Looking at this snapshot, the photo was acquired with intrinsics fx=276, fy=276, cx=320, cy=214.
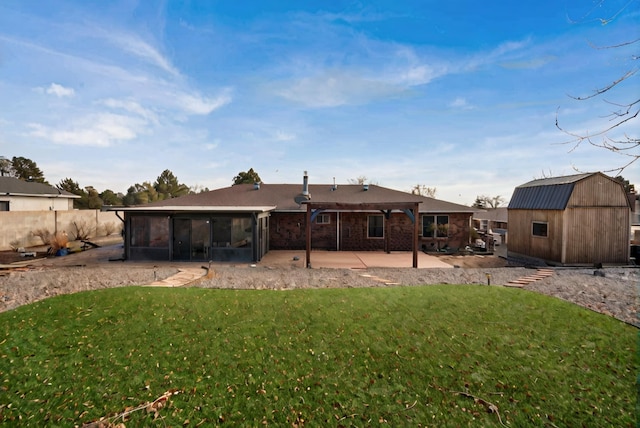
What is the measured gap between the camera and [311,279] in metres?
9.33

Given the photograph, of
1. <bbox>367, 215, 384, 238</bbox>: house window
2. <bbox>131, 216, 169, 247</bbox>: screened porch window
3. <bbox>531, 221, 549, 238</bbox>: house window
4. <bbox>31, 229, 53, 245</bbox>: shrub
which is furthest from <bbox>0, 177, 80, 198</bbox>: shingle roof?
<bbox>531, 221, 549, 238</bbox>: house window

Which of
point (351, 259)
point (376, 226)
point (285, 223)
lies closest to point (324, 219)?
point (285, 223)

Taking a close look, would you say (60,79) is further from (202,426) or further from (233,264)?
(202,426)

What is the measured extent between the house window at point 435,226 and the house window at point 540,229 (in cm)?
404

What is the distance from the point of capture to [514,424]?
3129 millimetres

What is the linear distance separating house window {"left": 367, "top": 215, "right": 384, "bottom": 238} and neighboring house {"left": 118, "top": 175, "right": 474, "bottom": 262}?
2.3 inches

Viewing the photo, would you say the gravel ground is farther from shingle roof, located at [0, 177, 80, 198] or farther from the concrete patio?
shingle roof, located at [0, 177, 80, 198]

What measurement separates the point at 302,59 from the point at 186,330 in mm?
11877

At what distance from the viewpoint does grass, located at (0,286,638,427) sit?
A: 130 inches

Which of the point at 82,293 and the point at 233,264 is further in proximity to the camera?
the point at 233,264

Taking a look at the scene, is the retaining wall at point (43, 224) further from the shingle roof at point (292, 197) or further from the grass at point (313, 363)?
the grass at point (313, 363)

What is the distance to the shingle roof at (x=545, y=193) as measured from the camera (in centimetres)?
1202

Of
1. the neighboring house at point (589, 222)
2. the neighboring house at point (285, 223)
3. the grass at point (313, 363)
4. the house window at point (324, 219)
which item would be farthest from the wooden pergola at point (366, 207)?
the neighboring house at point (589, 222)

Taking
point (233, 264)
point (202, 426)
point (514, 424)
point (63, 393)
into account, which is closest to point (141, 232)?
point (233, 264)
